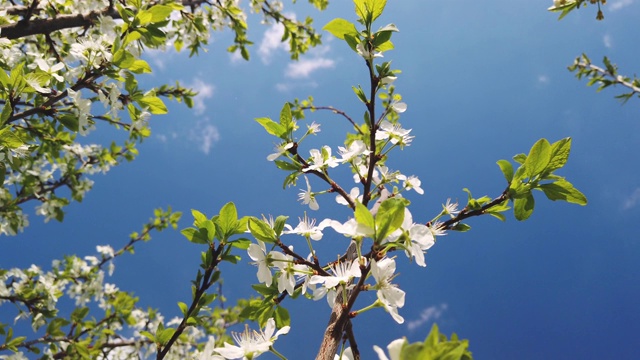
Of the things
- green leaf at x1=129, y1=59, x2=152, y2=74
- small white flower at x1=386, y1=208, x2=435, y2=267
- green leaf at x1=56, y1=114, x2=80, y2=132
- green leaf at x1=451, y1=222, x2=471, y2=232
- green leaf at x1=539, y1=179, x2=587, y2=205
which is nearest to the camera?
small white flower at x1=386, y1=208, x2=435, y2=267

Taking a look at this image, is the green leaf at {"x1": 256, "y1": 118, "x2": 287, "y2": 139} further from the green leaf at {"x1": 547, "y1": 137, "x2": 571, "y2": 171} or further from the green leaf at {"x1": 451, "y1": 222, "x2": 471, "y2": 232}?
the green leaf at {"x1": 547, "y1": 137, "x2": 571, "y2": 171}

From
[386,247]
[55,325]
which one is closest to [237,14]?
Answer: [55,325]

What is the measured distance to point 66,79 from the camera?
2152mm

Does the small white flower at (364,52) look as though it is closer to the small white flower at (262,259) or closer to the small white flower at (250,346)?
the small white flower at (262,259)

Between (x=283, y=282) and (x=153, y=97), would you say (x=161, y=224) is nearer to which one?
(x=153, y=97)

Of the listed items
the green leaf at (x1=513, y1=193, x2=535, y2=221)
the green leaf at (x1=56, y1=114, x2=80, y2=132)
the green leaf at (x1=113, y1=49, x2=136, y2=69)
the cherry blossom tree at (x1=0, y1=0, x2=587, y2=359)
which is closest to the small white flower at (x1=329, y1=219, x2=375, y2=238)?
the cherry blossom tree at (x1=0, y1=0, x2=587, y2=359)

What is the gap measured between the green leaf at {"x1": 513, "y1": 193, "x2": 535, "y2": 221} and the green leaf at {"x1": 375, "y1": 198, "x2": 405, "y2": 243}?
24.9 inches

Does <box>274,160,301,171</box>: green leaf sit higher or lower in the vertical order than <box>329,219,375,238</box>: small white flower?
higher

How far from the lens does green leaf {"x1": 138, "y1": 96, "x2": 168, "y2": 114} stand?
6.93 feet

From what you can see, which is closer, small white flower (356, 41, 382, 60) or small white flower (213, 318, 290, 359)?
small white flower (213, 318, 290, 359)

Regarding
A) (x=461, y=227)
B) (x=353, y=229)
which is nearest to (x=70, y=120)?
(x=353, y=229)

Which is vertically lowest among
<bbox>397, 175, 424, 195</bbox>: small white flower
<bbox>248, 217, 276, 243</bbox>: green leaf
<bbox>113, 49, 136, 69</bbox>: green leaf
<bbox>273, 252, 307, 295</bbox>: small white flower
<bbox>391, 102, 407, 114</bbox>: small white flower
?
<bbox>273, 252, 307, 295</bbox>: small white flower

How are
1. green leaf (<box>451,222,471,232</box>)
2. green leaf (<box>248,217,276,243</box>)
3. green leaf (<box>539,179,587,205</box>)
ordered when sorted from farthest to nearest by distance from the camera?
green leaf (<box>451,222,471,232</box>), green leaf (<box>539,179,587,205</box>), green leaf (<box>248,217,276,243</box>)

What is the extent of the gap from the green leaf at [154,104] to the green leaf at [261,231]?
50.5 inches
